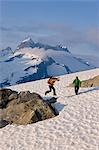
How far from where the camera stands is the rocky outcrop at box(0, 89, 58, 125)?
2898cm

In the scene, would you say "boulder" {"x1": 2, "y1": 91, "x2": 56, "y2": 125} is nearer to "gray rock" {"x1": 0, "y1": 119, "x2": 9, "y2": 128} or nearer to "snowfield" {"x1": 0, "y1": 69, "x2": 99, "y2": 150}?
"gray rock" {"x1": 0, "y1": 119, "x2": 9, "y2": 128}

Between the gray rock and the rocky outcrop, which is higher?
the rocky outcrop

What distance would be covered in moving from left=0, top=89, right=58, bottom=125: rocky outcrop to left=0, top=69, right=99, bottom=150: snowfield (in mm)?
524

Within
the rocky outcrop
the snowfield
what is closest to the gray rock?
the rocky outcrop

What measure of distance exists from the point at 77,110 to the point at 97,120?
102 inches

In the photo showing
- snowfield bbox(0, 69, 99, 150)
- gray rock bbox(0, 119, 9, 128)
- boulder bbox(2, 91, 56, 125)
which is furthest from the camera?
gray rock bbox(0, 119, 9, 128)

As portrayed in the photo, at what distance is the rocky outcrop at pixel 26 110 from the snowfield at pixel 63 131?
0.52 meters

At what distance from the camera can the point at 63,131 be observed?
26.8 meters

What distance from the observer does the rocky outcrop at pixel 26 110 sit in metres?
29.0

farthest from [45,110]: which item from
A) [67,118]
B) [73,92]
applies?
[73,92]

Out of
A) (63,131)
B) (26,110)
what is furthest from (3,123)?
(63,131)

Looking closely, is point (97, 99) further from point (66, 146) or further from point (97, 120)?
point (66, 146)

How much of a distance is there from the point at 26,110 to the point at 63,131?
3.77 m

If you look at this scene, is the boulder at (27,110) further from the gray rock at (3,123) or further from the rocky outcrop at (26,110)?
the gray rock at (3,123)
